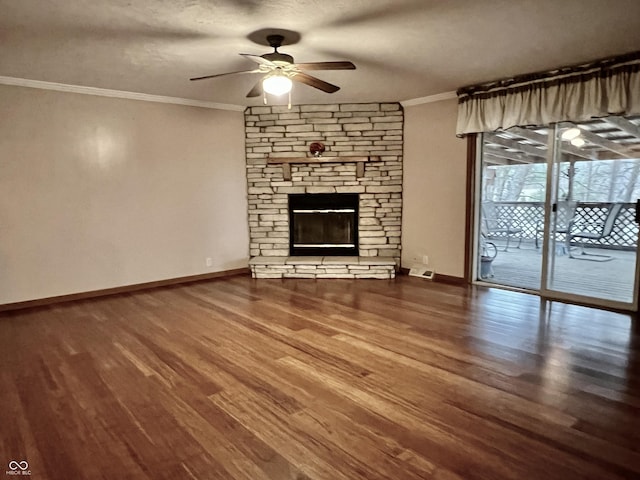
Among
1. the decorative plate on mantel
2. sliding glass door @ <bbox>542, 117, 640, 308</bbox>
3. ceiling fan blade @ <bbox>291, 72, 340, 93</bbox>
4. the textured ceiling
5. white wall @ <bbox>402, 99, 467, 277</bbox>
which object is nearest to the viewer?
the textured ceiling

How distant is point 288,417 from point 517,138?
4150 millimetres

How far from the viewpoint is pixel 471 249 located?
502 centimetres

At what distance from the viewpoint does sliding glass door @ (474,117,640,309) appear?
3.95m

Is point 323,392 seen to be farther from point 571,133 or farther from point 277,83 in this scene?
point 571,133

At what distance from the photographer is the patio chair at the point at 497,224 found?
202 inches

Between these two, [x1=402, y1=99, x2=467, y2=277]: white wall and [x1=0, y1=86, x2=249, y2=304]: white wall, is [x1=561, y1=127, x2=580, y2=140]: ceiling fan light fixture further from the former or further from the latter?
[x1=0, y1=86, x2=249, y2=304]: white wall

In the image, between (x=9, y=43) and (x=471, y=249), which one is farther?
(x=471, y=249)

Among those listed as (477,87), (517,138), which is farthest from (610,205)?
(477,87)

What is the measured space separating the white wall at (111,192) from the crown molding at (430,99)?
2.31 m

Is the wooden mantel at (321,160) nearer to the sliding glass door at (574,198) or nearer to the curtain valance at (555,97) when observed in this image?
the curtain valance at (555,97)

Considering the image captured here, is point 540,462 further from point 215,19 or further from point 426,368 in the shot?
point 215,19
